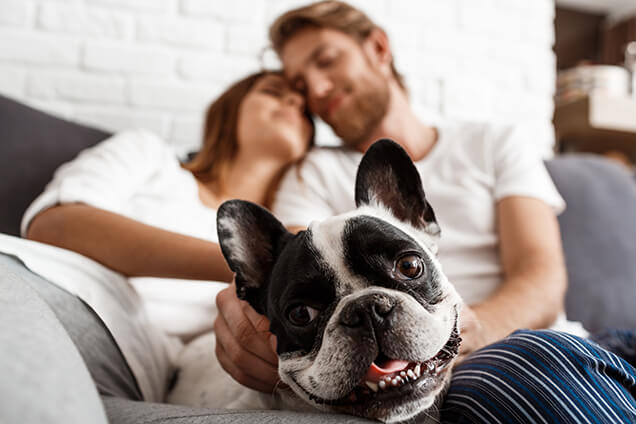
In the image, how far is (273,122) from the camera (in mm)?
1569

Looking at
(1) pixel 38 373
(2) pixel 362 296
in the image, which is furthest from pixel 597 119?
(1) pixel 38 373

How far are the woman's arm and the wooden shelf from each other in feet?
8.62

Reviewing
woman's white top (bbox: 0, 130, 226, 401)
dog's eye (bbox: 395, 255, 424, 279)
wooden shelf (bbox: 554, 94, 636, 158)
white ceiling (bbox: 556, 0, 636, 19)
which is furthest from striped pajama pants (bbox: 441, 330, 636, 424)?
white ceiling (bbox: 556, 0, 636, 19)

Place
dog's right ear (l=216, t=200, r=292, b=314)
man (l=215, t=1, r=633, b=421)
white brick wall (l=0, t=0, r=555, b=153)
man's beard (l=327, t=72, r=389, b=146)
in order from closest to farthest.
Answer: dog's right ear (l=216, t=200, r=292, b=314)
man (l=215, t=1, r=633, b=421)
man's beard (l=327, t=72, r=389, b=146)
white brick wall (l=0, t=0, r=555, b=153)

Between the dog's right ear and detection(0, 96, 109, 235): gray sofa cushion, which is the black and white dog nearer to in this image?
the dog's right ear

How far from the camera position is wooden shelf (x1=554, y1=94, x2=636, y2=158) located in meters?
2.83

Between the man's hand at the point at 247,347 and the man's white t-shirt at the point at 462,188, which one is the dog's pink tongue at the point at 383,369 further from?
the man's white t-shirt at the point at 462,188

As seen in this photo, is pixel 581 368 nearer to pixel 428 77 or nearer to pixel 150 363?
pixel 150 363

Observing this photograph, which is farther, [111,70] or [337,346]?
[111,70]

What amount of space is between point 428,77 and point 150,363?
5.89ft

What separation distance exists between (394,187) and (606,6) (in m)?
3.62

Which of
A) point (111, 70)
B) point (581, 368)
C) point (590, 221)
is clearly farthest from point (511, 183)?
point (111, 70)

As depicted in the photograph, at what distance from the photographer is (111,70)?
1833mm

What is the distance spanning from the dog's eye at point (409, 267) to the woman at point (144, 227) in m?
0.41
